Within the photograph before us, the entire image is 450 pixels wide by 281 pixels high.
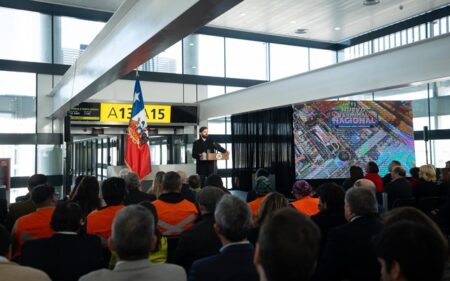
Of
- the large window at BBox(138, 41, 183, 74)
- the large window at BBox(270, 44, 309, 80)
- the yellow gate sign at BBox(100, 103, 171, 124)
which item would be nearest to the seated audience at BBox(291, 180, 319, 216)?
the yellow gate sign at BBox(100, 103, 171, 124)

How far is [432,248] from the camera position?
3.90 feet

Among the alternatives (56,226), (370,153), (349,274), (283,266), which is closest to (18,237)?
(56,226)

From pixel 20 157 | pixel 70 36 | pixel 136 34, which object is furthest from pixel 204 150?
pixel 70 36

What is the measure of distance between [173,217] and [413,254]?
254 centimetres

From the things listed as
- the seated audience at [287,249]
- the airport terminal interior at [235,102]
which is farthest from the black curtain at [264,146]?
the seated audience at [287,249]

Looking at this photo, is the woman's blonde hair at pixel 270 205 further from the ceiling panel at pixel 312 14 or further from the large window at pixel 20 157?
the large window at pixel 20 157

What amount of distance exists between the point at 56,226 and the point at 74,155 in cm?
848

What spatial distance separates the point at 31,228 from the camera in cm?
306

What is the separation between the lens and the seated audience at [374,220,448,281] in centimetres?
117

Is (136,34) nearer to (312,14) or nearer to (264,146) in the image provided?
(264,146)

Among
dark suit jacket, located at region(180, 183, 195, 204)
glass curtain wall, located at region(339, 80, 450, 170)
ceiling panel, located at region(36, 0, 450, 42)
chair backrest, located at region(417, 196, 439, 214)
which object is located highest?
ceiling panel, located at region(36, 0, 450, 42)

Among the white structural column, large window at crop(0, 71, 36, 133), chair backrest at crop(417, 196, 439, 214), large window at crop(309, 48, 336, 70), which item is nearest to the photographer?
the white structural column

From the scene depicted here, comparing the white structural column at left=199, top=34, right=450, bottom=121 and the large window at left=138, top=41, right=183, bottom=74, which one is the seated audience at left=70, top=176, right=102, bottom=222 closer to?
the white structural column at left=199, top=34, right=450, bottom=121

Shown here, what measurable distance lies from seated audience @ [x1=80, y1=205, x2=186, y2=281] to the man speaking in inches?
226
